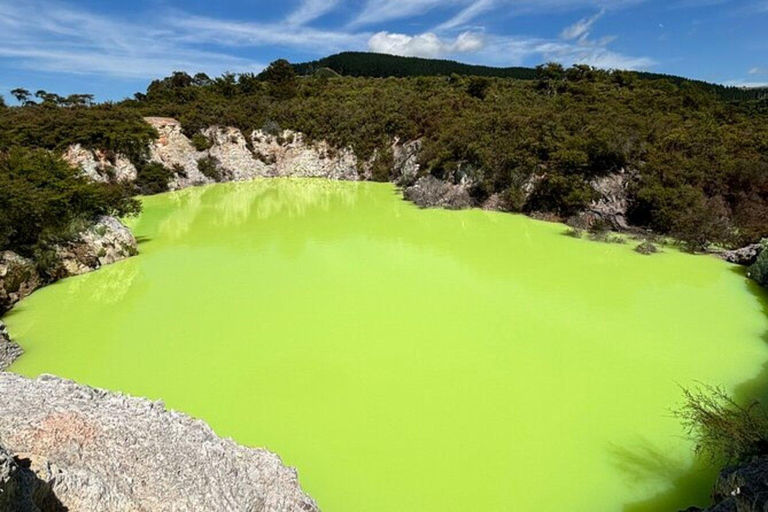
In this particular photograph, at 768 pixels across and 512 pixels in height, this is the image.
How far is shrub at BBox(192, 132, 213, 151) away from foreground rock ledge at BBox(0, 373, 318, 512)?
28848mm

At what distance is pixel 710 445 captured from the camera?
5.19m

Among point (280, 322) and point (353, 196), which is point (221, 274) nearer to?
point (280, 322)

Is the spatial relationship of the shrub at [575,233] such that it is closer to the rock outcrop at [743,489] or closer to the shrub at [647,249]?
the shrub at [647,249]

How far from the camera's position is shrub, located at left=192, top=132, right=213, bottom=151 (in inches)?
1238

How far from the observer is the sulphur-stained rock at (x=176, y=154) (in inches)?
1161

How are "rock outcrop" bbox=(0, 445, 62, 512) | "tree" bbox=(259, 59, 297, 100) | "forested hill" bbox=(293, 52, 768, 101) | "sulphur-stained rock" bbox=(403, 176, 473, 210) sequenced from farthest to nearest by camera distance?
1. "forested hill" bbox=(293, 52, 768, 101)
2. "tree" bbox=(259, 59, 297, 100)
3. "sulphur-stained rock" bbox=(403, 176, 473, 210)
4. "rock outcrop" bbox=(0, 445, 62, 512)

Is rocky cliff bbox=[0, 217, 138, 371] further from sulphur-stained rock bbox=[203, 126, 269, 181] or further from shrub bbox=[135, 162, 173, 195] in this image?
sulphur-stained rock bbox=[203, 126, 269, 181]

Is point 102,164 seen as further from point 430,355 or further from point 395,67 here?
point 395,67

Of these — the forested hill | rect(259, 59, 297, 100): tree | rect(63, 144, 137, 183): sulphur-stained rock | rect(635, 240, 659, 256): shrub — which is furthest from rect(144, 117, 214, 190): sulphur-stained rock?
the forested hill

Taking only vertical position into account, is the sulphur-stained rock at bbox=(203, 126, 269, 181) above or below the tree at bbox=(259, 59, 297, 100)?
below

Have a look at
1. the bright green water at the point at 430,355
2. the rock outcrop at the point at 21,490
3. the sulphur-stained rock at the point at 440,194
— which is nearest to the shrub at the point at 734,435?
the bright green water at the point at 430,355

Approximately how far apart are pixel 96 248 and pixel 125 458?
10.8m

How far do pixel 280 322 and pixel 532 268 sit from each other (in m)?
6.88

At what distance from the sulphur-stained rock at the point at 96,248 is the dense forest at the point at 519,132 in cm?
A: 77
